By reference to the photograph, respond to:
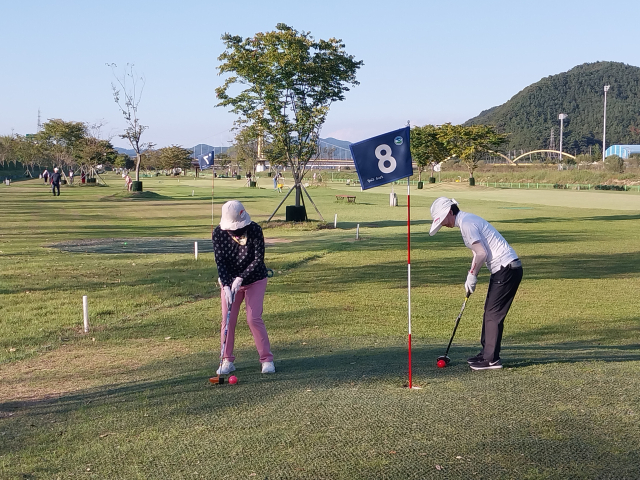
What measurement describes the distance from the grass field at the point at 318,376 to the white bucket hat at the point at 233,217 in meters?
1.56

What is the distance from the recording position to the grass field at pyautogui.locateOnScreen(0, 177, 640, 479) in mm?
4945

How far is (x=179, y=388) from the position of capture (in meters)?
7.05

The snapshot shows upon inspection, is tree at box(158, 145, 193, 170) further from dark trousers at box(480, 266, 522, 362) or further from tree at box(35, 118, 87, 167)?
dark trousers at box(480, 266, 522, 362)

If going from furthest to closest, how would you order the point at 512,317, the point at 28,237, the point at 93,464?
1. the point at 28,237
2. the point at 512,317
3. the point at 93,464

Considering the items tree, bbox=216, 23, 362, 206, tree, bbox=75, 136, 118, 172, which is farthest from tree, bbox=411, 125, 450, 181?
tree, bbox=216, 23, 362, 206

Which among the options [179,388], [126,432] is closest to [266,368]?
[179,388]

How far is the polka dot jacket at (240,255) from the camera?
704 cm

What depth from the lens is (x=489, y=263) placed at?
715 cm

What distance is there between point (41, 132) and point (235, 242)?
3792 inches

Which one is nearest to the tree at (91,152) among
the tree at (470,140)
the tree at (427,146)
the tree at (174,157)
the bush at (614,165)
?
the tree at (427,146)

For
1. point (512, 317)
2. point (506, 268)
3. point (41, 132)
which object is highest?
point (41, 132)

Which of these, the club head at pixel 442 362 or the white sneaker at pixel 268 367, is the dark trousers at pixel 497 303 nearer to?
the club head at pixel 442 362

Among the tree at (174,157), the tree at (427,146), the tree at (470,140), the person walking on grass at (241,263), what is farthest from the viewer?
the tree at (174,157)

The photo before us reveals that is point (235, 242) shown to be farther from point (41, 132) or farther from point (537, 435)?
point (41, 132)
